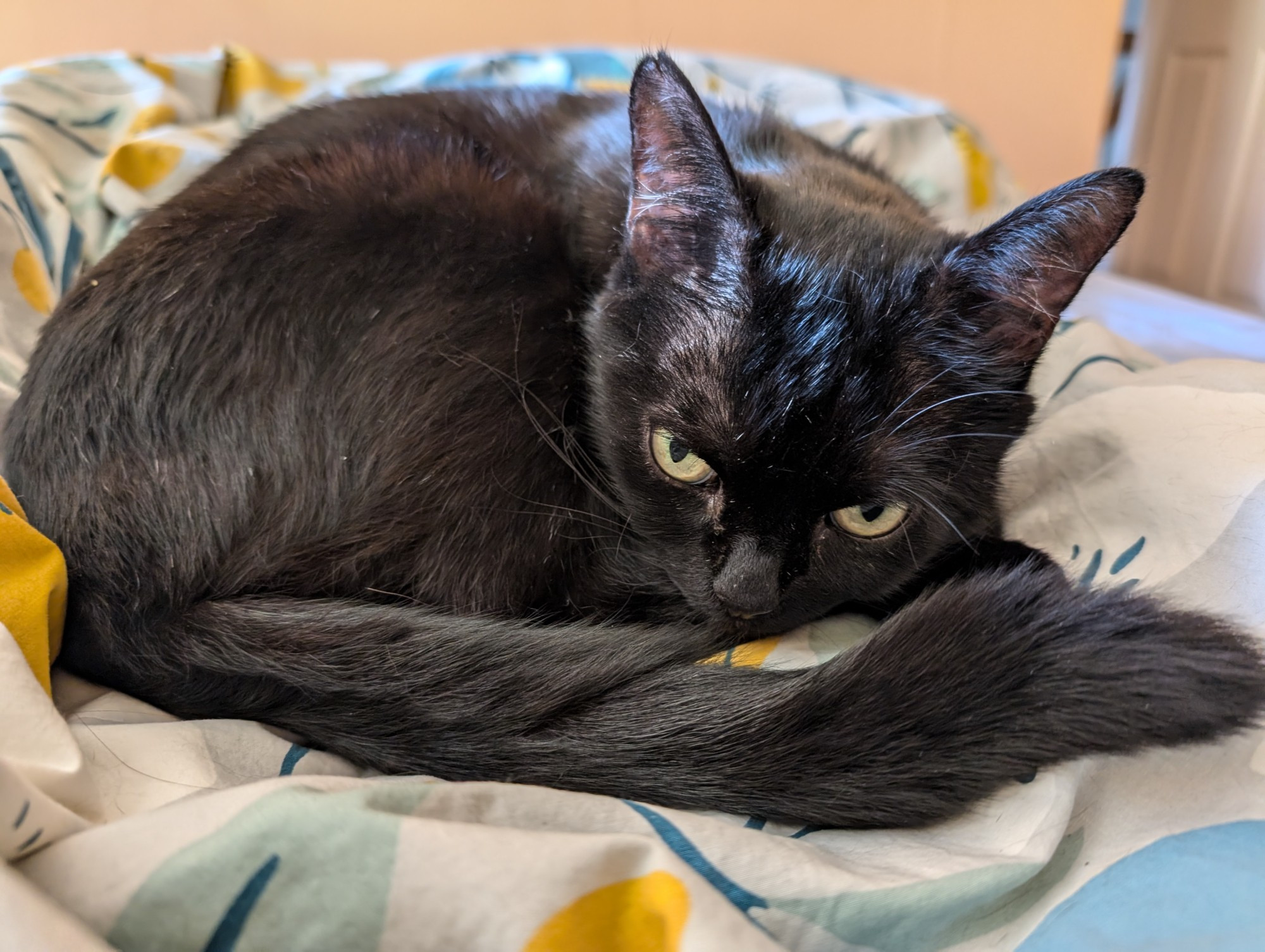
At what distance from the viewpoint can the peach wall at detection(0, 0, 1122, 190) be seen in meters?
2.13

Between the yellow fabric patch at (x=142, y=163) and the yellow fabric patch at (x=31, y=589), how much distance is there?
3.09ft

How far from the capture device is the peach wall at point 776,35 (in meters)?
2.13

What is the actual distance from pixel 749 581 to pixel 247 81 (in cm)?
180

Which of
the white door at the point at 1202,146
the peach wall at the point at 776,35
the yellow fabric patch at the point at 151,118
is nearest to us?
the yellow fabric patch at the point at 151,118

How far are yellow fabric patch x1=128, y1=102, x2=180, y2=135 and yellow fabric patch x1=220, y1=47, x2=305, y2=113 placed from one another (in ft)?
0.77

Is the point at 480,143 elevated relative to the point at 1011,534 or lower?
elevated

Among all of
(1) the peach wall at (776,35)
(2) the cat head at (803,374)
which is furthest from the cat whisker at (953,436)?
(1) the peach wall at (776,35)

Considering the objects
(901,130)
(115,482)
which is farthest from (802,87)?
(115,482)

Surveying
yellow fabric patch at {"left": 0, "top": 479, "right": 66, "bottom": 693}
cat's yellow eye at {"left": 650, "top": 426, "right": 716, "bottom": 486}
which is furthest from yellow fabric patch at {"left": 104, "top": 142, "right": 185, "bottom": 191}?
cat's yellow eye at {"left": 650, "top": 426, "right": 716, "bottom": 486}

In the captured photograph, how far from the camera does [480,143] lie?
1.24 m

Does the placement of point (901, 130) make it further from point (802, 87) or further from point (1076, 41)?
point (1076, 41)

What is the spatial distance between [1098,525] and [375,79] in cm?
183

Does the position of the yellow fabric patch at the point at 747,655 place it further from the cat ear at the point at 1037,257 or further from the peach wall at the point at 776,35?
the peach wall at the point at 776,35

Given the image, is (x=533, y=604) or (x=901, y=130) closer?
(x=533, y=604)
